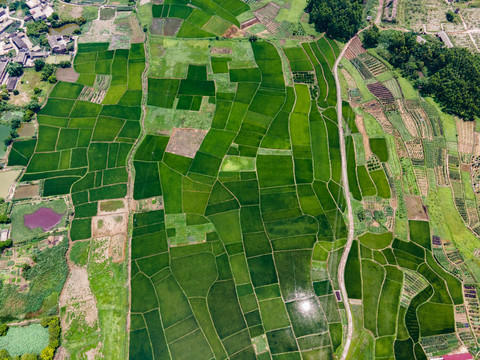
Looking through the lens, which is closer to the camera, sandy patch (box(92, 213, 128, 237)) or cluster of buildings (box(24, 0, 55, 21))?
sandy patch (box(92, 213, 128, 237))

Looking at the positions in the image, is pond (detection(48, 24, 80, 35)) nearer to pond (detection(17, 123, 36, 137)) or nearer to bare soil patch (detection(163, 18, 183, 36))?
bare soil patch (detection(163, 18, 183, 36))

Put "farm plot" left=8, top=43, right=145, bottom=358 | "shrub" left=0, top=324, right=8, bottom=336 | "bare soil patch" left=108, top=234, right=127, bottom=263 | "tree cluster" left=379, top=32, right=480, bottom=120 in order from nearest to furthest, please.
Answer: "shrub" left=0, top=324, right=8, bottom=336, "farm plot" left=8, top=43, right=145, bottom=358, "bare soil patch" left=108, top=234, right=127, bottom=263, "tree cluster" left=379, top=32, right=480, bottom=120

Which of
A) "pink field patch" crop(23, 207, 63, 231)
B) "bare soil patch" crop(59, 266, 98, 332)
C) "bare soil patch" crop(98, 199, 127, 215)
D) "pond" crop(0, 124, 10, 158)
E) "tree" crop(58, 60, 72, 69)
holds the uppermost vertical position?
"tree" crop(58, 60, 72, 69)

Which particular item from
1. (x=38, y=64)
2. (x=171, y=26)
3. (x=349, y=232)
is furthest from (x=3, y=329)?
(x=171, y=26)

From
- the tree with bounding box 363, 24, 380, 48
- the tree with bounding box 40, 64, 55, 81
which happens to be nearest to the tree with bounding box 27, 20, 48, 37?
the tree with bounding box 40, 64, 55, 81

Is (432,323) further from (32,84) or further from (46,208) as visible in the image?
(32,84)

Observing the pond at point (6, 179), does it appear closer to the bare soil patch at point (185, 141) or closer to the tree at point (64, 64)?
the tree at point (64, 64)

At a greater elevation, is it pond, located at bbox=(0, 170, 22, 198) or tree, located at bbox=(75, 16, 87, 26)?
tree, located at bbox=(75, 16, 87, 26)

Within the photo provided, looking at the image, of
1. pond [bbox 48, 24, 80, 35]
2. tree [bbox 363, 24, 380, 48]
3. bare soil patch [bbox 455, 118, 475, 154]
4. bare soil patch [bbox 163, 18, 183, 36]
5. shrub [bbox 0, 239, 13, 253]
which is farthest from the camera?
pond [bbox 48, 24, 80, 35]

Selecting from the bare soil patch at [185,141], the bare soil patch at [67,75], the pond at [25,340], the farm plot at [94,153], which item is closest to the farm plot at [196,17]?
the farm plot at [94,153]
